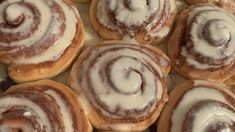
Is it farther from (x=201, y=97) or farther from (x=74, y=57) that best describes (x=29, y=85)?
(x=201, y=97)

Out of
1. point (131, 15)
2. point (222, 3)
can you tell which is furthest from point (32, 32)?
point (222, 3)

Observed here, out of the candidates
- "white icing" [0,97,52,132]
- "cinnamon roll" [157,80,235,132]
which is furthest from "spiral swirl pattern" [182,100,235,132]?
"white icing" [0,97,52,132]

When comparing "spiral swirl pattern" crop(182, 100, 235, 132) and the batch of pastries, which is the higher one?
the batch of pastries

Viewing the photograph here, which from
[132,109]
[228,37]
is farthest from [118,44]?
[228,37]

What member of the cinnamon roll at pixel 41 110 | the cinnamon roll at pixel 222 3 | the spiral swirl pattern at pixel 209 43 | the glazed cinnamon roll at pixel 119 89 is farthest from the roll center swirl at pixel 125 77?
the cinnamon roll at pixel 222 3

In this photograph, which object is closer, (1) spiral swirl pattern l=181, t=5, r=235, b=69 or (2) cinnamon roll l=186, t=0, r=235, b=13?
(1) spiral swirl pattern l=181, t=5, r=235, b=69

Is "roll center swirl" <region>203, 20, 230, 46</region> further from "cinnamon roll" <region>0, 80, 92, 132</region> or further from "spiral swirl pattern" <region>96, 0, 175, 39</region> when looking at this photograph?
"cinnamon roll" <region>0, 80, 92, 132</region>

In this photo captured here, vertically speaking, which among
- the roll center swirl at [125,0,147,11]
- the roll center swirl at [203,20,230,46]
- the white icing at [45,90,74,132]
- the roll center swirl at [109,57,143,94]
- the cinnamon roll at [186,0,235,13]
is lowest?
the white icing at [45,90,74,132]

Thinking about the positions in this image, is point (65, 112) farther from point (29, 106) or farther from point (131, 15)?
Result: point (131, 15)
